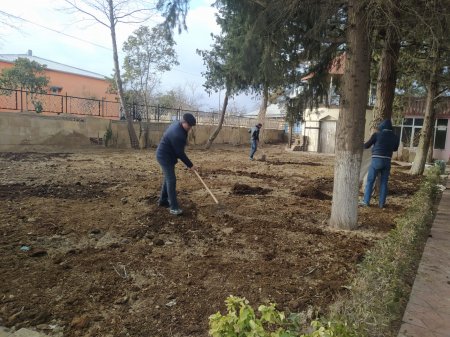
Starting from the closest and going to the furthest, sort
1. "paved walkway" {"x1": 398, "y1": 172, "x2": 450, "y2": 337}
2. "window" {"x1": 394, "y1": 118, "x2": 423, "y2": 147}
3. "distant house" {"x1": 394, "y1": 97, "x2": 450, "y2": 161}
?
"paved walkway" {"x1": 398, "y1": 172, "x2": 450, "y2": 337}
"distant house" {"x1": 394, "y1": 97, "x2": 450, "y2": 161}
"window" {"x1": 394, "y1": 118, "x2": 423, "y2": 147}

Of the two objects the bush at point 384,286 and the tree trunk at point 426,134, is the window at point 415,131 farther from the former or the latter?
the bush at point 384,286

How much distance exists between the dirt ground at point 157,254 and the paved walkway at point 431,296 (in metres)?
0.57

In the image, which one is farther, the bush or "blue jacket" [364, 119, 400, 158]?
"blue jacket" [364, 119, 400, 158]

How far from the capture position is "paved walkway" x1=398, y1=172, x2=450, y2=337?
2619mm

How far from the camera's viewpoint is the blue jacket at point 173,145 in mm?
5180

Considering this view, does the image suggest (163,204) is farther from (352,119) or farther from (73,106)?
(73,106)

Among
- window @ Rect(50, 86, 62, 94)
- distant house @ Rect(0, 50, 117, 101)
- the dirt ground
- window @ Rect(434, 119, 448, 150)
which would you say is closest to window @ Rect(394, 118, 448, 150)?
window @ Rect(434, 119, 448, 150)

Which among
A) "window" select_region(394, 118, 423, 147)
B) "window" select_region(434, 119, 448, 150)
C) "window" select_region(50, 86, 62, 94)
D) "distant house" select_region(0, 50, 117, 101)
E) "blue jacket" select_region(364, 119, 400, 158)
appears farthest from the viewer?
"distant house" select_region(0, 50, 117, 101)

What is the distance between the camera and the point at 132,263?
355 cm

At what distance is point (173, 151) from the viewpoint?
5.37 meters

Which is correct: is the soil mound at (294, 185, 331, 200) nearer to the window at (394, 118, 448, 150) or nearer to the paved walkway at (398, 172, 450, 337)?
the paved walkway at (398, 172, 450, 337)

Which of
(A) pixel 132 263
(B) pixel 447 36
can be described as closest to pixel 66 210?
(A) pixel 132 263

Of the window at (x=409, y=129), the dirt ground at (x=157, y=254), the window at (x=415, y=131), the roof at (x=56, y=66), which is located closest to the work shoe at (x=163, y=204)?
the dirt ground at (x=157, y=254)

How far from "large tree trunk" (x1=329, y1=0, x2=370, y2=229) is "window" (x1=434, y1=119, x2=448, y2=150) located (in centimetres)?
1966
